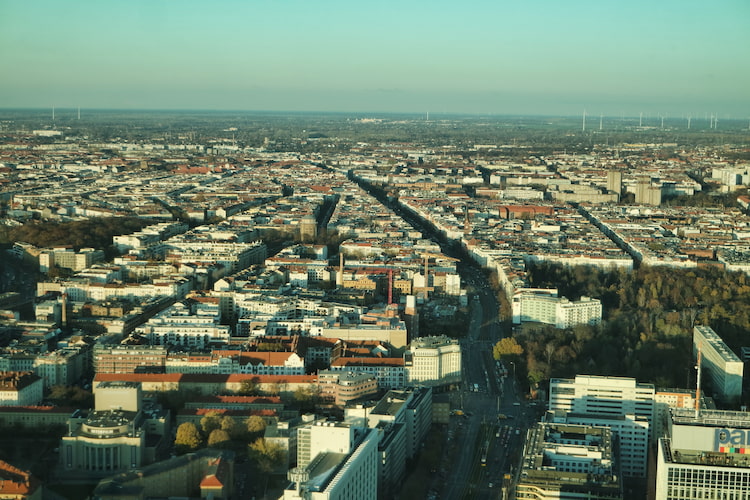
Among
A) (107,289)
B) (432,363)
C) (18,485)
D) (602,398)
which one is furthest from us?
(107,289)

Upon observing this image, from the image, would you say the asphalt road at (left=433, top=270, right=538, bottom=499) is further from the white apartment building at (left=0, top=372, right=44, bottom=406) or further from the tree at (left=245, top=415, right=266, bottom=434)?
the white apartment building at (left=0, top=372, right=44, bottom=406)

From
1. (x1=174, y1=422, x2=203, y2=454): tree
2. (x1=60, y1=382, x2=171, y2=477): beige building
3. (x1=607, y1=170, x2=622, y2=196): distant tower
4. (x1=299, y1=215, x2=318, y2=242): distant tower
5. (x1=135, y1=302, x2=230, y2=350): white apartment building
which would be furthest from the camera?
(x1=607, y1=170, x2=622, y2=196): distant tower

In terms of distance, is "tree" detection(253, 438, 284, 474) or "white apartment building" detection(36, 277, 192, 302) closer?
"tree" detection(253, 438, 284, 474)

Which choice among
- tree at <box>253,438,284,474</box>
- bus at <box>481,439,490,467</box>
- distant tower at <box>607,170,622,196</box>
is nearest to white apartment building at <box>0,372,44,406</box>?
tree at <box>253,438,284,474</box>

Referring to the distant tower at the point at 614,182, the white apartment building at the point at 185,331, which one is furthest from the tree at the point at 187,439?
the distant tower at the point at 614,182

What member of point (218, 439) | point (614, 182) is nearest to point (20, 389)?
point (218, 439)

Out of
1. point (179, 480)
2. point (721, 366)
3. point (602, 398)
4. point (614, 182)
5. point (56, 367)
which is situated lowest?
point (179, 480)

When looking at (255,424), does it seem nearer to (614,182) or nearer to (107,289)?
(107,289)

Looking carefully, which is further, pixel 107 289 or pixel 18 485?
pixel 107 289
